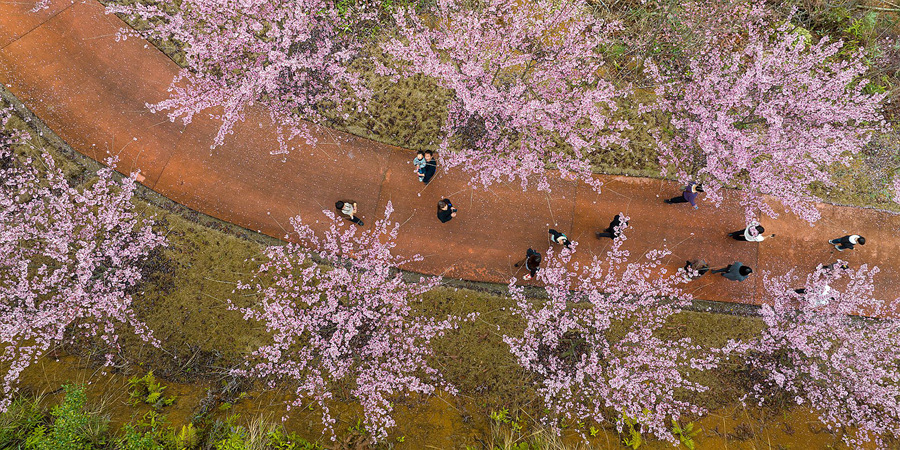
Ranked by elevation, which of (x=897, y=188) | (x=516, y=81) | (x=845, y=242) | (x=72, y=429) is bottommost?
(x=72, y=429)

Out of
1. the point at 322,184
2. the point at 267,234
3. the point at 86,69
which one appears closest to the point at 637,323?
the point at 322,184

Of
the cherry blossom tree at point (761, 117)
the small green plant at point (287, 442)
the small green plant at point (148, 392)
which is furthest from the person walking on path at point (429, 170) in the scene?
the small green plant at point (148, 392)

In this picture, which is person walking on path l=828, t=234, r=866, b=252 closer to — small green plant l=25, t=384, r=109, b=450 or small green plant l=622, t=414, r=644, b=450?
small green plant l=622, t=414, r=644, b=450

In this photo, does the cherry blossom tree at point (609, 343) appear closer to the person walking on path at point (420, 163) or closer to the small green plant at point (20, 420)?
the person walking on path at point (420, 163)

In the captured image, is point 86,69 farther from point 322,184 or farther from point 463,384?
point 463,384

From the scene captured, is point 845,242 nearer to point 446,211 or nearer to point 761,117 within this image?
point 761,117

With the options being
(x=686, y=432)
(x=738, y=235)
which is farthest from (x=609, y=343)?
(x=738, y=235)
